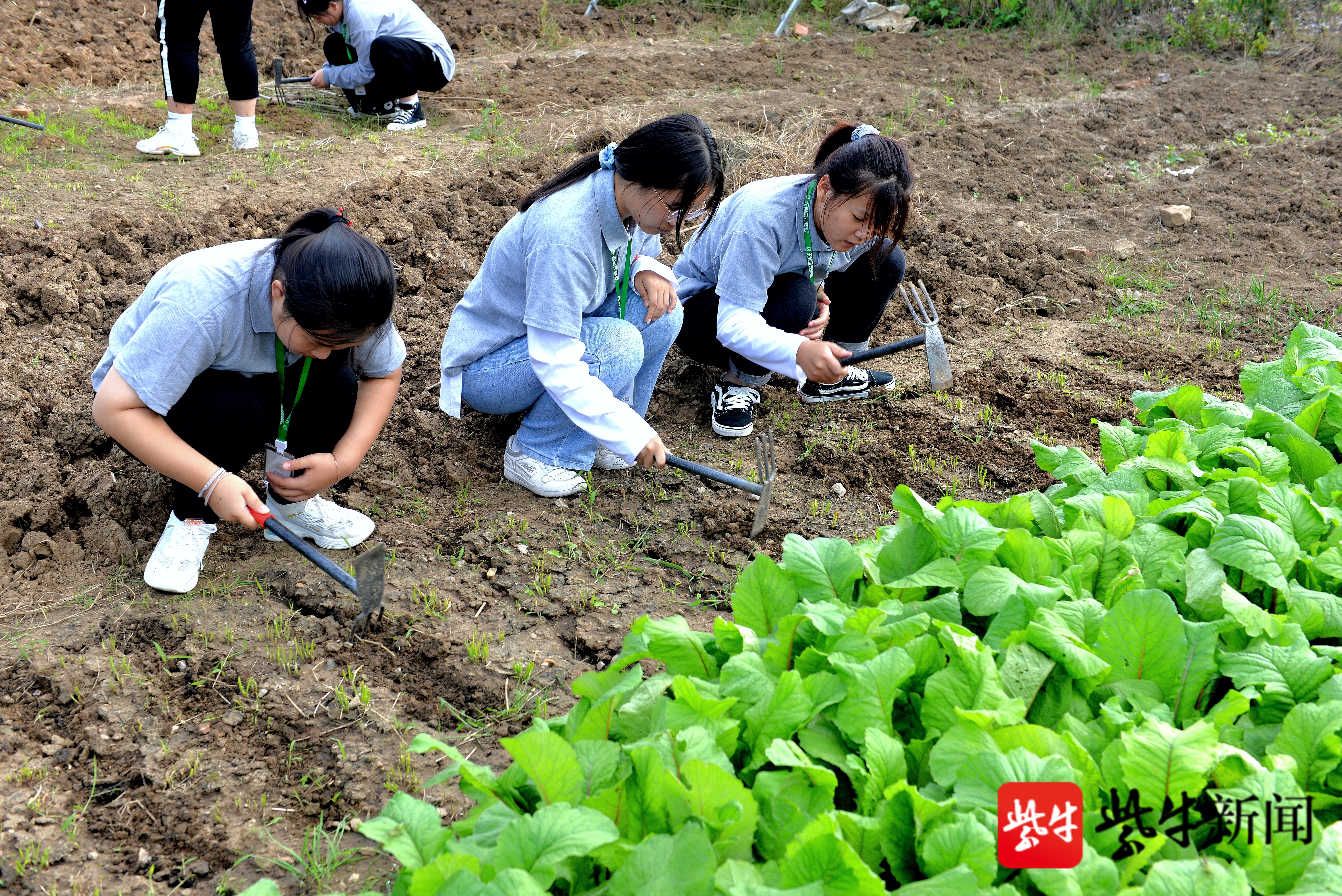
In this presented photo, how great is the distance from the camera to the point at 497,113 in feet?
20.1

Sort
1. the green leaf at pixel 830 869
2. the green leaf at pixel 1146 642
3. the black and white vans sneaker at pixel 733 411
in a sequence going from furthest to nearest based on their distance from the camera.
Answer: the black and white vans sneaker at pixel 733 411 < the green leaf at pixel 1146 642 < the green leaf at pixel 830 869

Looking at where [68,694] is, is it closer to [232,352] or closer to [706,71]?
[232,352]

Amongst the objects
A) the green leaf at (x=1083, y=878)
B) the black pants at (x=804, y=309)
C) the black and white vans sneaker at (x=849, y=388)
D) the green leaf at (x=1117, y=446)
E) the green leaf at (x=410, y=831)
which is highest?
the green leaf at (x=1083, y=878)

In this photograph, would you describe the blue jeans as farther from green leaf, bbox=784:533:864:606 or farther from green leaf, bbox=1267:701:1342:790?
green leaf, bbox=1267:701:1342:790

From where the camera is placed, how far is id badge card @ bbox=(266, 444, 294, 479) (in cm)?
256

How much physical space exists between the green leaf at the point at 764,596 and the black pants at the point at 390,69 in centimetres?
509

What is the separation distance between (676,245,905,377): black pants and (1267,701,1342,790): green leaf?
205 centimetres

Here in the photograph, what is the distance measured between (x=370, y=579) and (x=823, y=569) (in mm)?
1047

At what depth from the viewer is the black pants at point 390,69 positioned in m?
5.83

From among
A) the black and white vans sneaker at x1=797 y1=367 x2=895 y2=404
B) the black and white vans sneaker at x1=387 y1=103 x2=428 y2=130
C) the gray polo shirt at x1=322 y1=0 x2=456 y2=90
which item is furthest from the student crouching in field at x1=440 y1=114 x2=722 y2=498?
the gray polo shirt at x1=322 y1=0 x2=456 y2=90

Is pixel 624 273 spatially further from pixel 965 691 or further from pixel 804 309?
pixel 965 691

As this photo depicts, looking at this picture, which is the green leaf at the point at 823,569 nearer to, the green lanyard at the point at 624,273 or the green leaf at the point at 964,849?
the green leaf at the point at 964,849

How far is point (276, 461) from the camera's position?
258 cm

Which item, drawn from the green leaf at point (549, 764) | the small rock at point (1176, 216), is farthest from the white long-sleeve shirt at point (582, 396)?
the small rock at point (1176, 216)
